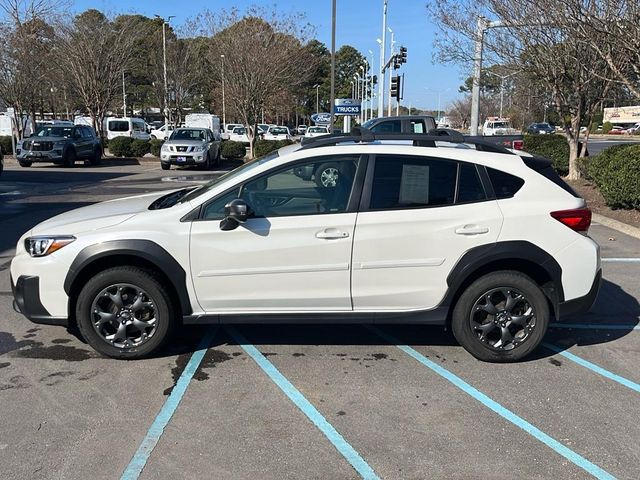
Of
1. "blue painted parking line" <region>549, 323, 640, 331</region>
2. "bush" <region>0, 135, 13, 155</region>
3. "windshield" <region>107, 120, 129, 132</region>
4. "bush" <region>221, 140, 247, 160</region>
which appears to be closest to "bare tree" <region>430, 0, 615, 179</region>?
"blue painted parking line" <region>549, 323, 640, 331</region>

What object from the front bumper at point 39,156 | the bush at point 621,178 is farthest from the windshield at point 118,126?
the bush at point 621,178

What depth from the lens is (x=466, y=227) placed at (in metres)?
4.41

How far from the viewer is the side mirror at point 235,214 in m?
4.18

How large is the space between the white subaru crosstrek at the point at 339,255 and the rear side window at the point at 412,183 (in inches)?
0.4

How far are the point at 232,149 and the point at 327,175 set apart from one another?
23.3 metres

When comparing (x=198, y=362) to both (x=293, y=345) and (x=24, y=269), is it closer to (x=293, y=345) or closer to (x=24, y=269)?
(x=293, y=345)

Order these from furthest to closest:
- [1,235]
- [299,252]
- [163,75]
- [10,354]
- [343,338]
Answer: [163,75] → [1,235] → [343,338] → [10,354] → [299,252]

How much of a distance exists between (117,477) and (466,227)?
284 centimetres

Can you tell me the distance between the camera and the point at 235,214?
4.18m

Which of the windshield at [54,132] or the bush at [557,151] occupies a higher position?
the windshield at [54,132]

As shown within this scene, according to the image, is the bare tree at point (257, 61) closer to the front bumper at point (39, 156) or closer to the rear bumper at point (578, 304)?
the front bumper at point (39, 156)

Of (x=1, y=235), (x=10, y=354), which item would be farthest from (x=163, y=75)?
(x=10, y=354)

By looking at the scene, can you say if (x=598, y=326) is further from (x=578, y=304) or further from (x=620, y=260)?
(x=620, y=260)

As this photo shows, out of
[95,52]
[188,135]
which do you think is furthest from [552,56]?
[95,52]
